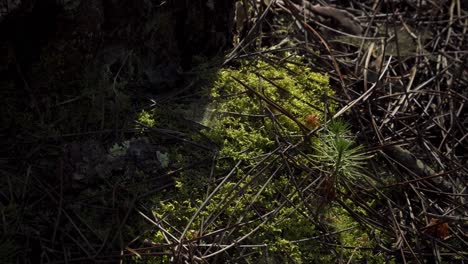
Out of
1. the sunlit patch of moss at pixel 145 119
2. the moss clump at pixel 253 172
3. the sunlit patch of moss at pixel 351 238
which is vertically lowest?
the sunlit patch of moss at pixel 351 238

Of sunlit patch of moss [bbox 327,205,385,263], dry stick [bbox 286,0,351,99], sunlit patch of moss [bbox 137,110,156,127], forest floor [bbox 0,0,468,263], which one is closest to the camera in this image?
forest floor [bbox 0,0,468,263]

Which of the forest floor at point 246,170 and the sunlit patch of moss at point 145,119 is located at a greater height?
the sunlit patch of moss at point 145,119

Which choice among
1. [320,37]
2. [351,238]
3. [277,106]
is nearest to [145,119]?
[277,106]

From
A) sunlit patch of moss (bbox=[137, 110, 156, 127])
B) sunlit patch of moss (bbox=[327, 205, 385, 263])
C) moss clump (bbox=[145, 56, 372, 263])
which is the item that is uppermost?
sunlit patch of moss (bbox=[137, 110, 156, 127])

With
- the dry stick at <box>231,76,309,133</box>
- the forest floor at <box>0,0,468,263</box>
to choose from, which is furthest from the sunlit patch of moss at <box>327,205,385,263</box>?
the dry stick at <box>231,76,309,133</box>

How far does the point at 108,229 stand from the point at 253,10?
1.84 meters

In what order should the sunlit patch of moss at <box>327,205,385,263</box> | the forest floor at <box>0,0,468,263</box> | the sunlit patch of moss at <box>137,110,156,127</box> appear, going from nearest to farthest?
the forest floor at <box>0,0,468,263</box> < the sunlit patch of moss at <box>327,205,385,263</box> < the sunlit patch of moss at <box>137,110,156,127</box>

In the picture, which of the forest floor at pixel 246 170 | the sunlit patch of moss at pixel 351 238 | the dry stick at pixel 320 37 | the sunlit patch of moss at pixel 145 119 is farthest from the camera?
the dry stick at pixel 320 37

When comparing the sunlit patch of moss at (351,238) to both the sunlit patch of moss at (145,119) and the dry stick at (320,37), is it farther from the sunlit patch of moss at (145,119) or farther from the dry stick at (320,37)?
the sunlit patch of moss at (145,119)

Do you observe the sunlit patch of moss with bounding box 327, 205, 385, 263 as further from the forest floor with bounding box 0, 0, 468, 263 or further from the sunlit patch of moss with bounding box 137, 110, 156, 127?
the sunlit patch of moss with bounding box 137, 110, 156, 127

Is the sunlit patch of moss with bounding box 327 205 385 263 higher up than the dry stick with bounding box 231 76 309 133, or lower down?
lower down

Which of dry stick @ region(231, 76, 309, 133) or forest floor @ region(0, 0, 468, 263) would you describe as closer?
forest floor @ region(0, 0, 468, 263)

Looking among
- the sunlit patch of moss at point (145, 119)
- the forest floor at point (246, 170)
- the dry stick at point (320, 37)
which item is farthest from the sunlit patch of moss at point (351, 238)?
the sunlit patch of moss at point (145, 119)

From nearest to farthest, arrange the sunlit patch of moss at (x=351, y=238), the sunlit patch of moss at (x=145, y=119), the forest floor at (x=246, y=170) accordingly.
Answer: the forest floor at (x=246, y=170)
the sunlit patch of moss at (x=351, y=238)
the sunlit patch of moss at (x=145, y=119)
